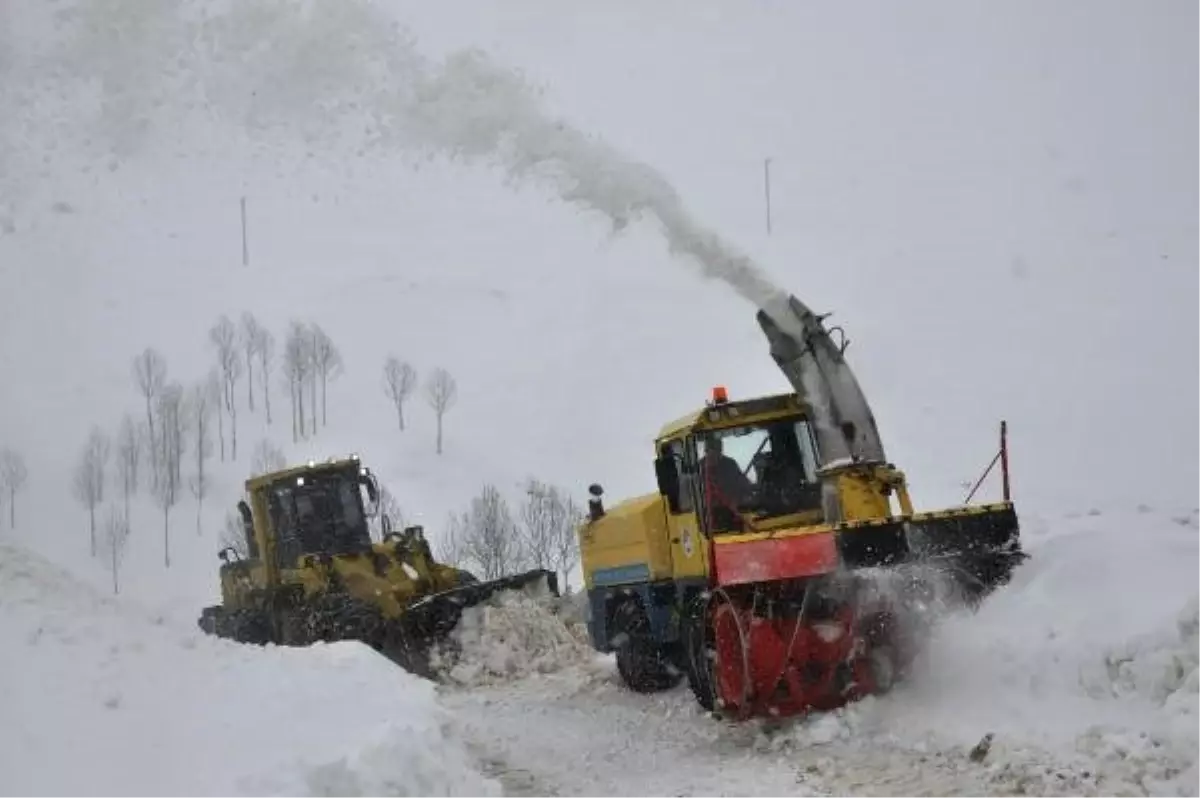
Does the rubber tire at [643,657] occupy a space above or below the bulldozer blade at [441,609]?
below

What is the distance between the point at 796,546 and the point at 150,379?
1927 cm

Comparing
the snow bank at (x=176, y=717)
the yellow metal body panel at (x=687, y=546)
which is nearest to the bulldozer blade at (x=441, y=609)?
the yellow metal body panel at (x=687, y=546)

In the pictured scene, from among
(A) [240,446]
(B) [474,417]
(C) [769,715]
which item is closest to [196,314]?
(A) [240,446]

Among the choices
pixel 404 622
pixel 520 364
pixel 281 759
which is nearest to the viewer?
pixel 281 759

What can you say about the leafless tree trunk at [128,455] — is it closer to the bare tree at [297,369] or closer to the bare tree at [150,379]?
the bare tree at [150,379]

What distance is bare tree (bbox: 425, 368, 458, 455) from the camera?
46.2 m

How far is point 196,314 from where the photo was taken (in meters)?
33.0

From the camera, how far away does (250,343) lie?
3894 cm

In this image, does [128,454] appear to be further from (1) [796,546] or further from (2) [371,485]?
(1) [796,546]

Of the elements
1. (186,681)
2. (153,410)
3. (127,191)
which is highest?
(127,191)

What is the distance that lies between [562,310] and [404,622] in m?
37.8

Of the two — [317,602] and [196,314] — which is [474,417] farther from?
[317,602]

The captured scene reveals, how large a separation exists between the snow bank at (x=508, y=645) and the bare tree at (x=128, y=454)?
4789 millimetres

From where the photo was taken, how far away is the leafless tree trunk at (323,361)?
43.1m
